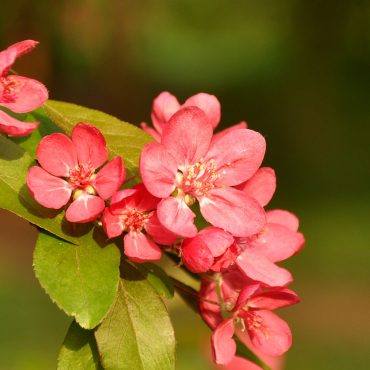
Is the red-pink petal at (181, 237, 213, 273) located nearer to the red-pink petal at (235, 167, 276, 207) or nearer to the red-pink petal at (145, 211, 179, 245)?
the red-pink petal at (145, 211, 179, 245)

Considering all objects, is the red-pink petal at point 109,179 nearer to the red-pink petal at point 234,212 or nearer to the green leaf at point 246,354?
the red-pink petal at point 234,212

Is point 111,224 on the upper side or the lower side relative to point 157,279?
upper

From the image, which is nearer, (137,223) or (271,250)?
(137,223)

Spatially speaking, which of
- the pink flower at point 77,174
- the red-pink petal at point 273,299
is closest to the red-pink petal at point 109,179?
the pink flower at point 77,174

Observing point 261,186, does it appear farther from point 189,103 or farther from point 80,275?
point 80,275

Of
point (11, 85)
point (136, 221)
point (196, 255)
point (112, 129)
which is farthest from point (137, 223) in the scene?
point (11, 85)

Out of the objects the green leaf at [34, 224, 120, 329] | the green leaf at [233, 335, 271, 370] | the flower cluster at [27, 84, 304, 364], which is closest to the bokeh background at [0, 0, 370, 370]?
the green leaf at [233, 335, 271, 370]

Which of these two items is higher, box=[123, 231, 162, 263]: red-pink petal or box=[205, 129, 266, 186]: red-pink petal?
box=[205, 129, 266, 186]: red-pink petal
